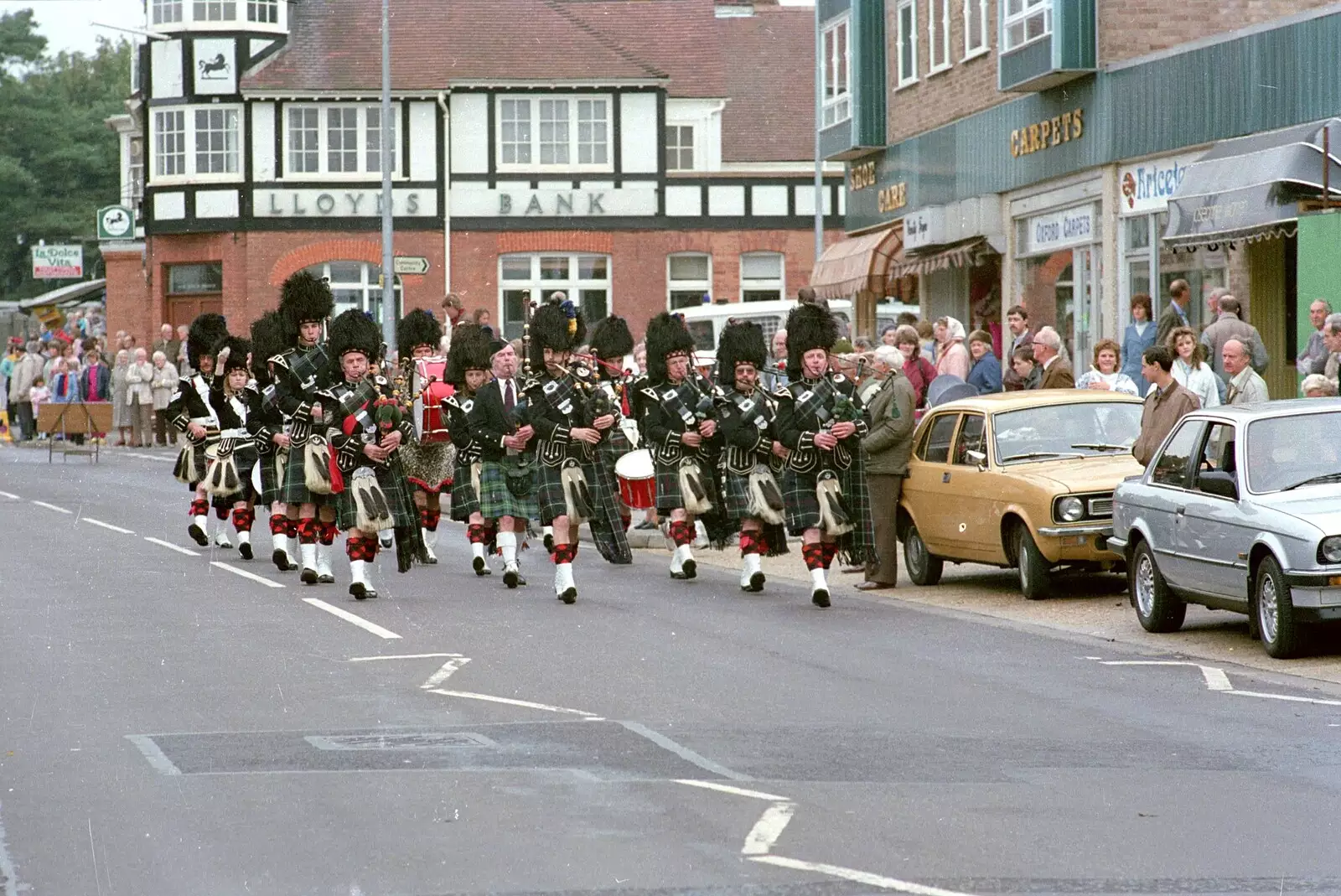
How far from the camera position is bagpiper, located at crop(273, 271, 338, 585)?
1708cm

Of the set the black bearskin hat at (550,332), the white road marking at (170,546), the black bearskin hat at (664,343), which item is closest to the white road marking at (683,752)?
the black bearskin hat at (550,332)

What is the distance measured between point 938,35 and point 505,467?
20839 millimetres

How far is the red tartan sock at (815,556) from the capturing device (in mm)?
16641

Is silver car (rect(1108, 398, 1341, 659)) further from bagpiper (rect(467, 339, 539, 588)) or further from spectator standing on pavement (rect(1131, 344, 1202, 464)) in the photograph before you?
bagpiper (rect(467, 339, 539, 588))

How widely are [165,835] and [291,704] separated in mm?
3370

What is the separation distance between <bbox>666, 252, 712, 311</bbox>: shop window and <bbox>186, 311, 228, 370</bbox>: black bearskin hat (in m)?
34.8

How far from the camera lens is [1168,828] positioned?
8.17m

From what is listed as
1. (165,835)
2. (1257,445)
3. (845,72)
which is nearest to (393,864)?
(165,835)

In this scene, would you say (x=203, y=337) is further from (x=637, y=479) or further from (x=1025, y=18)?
(x=1025, y=18)

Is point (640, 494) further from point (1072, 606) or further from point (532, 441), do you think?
point (1072, 606)

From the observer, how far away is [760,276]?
56125 millimetres

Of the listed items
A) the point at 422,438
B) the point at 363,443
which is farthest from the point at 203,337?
the point at 363,443

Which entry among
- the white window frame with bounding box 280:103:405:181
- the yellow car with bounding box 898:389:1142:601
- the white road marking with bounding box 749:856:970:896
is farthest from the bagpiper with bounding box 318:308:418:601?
the white window frame with bounding box 280:103:405:181

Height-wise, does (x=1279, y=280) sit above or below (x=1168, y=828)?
above
